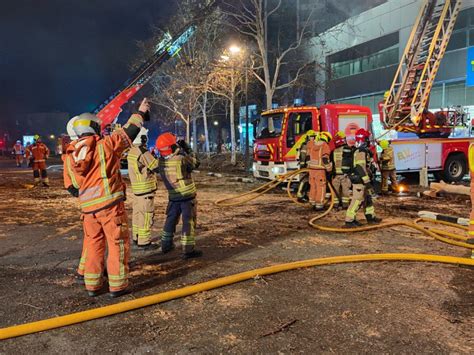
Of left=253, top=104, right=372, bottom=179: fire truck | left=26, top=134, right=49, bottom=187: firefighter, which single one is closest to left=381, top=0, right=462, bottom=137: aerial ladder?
left=253, top=104, right=372, bottom=179: fire truck

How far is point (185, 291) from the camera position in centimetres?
382

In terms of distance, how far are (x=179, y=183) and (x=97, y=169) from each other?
55.2 inches

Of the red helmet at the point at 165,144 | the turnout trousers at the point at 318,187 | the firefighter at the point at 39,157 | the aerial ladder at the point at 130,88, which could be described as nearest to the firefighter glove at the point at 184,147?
the red helmet at the point at 165,144

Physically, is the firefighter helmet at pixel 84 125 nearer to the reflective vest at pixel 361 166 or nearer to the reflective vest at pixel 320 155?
the reflective vest at pixel 361 166

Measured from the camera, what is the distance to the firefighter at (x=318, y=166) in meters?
8.12

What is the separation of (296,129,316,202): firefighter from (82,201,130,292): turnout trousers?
5918mm

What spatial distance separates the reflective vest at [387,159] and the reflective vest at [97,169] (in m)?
8.58

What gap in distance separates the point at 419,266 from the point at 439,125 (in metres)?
9.71

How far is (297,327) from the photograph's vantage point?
126 inches

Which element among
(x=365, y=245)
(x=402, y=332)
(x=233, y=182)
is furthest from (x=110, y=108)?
(x=402, y=332)

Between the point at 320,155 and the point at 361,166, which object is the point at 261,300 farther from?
the point at 320,155

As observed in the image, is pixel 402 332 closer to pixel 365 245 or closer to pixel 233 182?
pixel 365 245

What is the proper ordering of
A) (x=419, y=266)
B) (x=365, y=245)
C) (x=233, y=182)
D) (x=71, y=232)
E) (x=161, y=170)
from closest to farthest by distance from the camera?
(x=419, y=266) < (x=161, y=170) < (x=365, y=245) < (x=71, y=232) < (x=233, y=182)

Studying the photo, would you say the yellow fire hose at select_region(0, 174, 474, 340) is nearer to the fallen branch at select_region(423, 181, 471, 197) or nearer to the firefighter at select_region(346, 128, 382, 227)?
the firefighter at select_region(346, 128, 382, 227)
